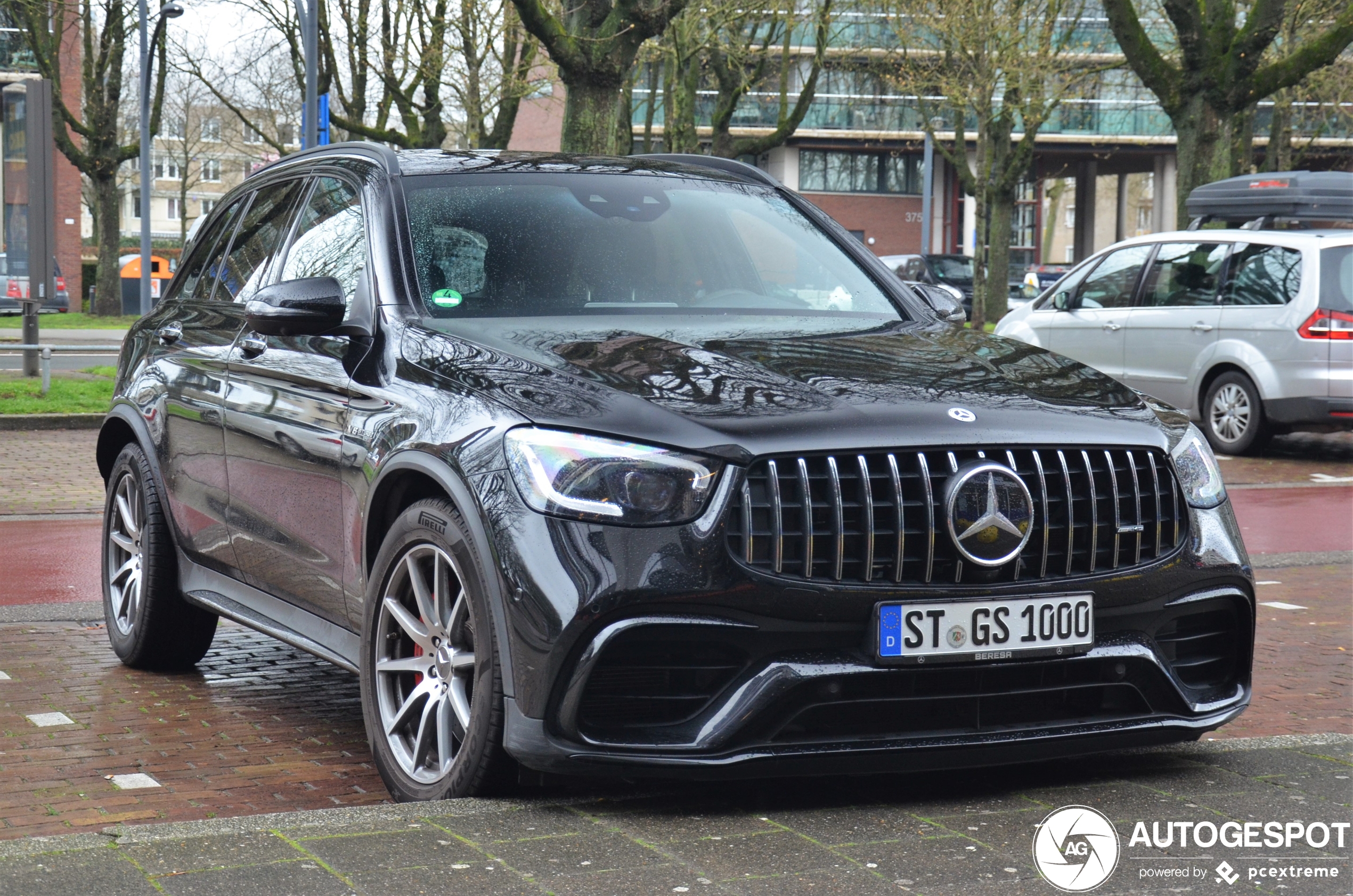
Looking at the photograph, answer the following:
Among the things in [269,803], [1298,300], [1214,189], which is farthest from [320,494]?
[1214,189]

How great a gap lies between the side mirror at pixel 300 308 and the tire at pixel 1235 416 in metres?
11.1

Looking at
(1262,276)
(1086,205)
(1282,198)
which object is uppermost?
(1086,205)

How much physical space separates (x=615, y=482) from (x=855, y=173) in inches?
2484

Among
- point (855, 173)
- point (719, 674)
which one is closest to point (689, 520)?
point (719, 674)

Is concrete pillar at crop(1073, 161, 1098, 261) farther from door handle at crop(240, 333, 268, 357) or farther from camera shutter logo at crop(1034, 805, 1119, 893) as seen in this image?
camera shutter logo at crop(1034, 805, 1119, 893)

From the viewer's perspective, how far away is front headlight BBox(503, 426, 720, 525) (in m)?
3.57

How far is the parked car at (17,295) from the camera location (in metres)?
24.7

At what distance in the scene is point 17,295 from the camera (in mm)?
23156

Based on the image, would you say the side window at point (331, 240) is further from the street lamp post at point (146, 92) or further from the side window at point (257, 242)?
the street lamp post at point (146, 92)

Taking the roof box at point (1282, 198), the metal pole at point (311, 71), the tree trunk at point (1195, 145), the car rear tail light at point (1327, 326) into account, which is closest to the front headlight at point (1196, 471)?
the car rear tail light at point (1327, 326)

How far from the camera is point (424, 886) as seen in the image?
10.3 ft

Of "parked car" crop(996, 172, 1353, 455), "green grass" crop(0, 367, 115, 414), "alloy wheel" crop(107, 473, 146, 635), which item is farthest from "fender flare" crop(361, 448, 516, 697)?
"green grass" crop(0, 367, 115, 414)

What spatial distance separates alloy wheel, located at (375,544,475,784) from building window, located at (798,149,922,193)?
61.5 metres

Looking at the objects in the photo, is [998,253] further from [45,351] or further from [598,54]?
[45,351]
